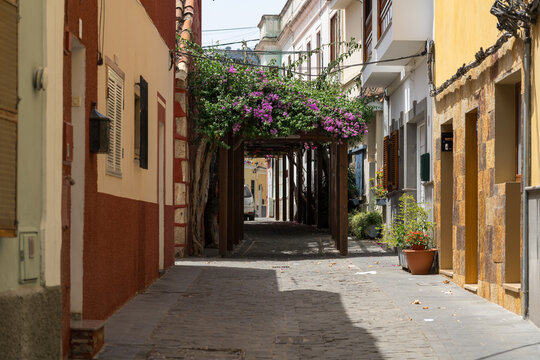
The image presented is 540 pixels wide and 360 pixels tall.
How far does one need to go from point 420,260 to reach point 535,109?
5.83 metres

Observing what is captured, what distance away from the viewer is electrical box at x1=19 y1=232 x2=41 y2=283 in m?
5.98

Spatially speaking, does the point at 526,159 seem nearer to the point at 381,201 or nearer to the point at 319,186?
the point at 381,201

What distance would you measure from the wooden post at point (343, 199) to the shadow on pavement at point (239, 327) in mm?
6110

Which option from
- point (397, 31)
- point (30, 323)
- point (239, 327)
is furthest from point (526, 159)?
point (397, 31)

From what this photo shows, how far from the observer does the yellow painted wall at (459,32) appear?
11289 millimetres

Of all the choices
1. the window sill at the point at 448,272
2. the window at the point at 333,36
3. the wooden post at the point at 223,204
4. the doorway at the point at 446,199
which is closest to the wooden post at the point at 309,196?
the window at the point at 333,36

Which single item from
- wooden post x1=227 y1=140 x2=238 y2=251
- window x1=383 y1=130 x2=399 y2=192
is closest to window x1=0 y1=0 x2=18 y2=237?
wooden post x1=227 y1=140 x2=238 y2=251

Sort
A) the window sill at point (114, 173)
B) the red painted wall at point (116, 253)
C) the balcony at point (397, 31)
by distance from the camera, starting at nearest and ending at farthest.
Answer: the red painted wall at point (116, 253) < the window sill at point (114, 173) < the balcony at point (397, 31)

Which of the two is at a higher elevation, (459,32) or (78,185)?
(459,32)

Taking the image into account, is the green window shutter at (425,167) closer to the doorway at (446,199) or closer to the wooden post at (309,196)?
the doorway at (446,199)

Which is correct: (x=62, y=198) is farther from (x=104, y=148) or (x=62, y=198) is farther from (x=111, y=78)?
(x=111, y=78)

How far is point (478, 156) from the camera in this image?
11.8 m

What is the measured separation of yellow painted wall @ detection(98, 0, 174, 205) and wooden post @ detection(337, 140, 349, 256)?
4.75m

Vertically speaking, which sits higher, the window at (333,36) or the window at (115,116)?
the window at (333,36)
